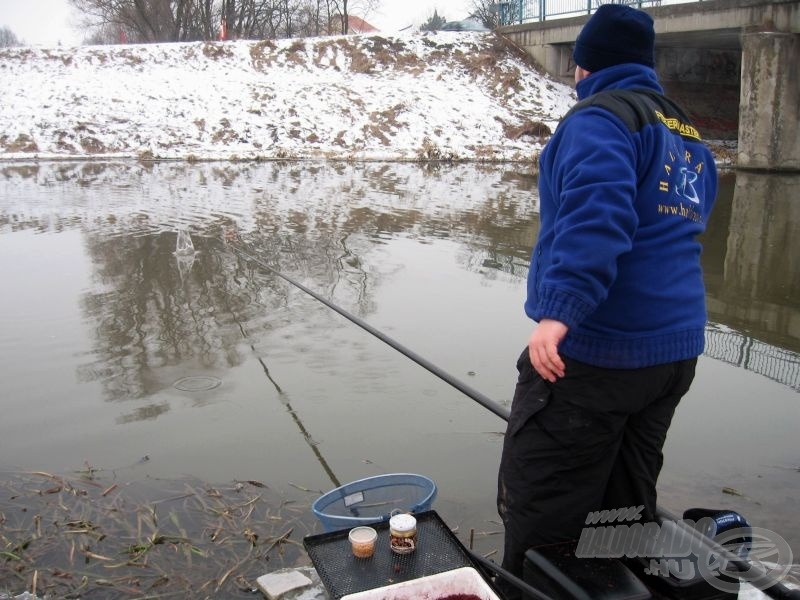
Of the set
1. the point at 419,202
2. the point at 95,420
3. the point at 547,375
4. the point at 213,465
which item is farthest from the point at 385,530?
the point at 419,202

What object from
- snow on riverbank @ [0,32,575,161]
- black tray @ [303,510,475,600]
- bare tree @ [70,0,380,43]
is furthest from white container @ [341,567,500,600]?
bare tree @ [70,0,380,43]

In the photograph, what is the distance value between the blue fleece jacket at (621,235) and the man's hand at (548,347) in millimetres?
30

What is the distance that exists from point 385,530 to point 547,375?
78 centimetres

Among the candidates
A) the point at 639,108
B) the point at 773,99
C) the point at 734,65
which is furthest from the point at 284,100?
the point at 639,108

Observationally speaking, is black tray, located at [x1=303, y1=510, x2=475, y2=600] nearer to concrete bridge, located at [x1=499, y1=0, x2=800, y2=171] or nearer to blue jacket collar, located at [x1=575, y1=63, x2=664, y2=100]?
blue jacket collar, located at [x1=575, y1=63, x2=664, y2=100]

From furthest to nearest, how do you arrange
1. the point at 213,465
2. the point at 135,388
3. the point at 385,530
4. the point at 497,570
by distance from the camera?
the point at 135,388
the point at 213,465
the point at 385,530
the point at 497,570

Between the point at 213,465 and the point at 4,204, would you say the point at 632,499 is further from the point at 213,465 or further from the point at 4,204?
the point at 4,204

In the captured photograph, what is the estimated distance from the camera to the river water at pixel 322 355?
394 cm

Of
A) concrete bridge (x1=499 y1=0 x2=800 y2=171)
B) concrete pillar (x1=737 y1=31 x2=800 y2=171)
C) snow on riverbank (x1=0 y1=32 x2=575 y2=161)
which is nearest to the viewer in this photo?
concrete pillar (x1=737 y1=31 x2=800 y2=171)

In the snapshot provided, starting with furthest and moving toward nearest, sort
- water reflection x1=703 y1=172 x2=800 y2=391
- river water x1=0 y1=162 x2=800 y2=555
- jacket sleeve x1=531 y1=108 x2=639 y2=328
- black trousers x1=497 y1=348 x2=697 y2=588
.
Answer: water reflection x1=703 y1=172 x2=800 y2=391 < river water x1=0 y1=162 x2=800 y2=555 < black trousers x1=497 y1=348 x2=697 y2=588 < jacket sleeve x1=531 y1=108 x2=639 y2=328

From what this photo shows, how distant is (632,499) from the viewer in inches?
98.1

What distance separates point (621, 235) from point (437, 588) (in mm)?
1113

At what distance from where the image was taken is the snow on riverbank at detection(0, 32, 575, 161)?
2348cm

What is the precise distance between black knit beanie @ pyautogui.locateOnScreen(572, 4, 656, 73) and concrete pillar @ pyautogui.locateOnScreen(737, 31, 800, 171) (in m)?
18.7
